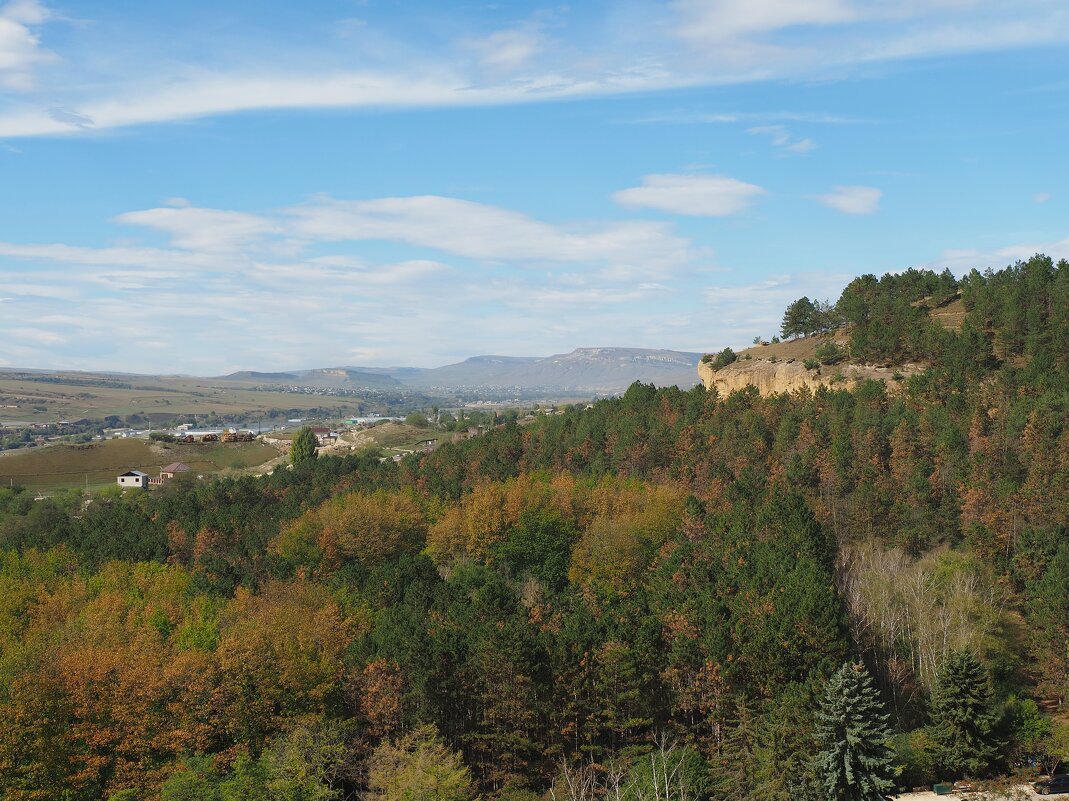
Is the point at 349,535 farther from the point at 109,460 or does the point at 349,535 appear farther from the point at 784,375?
the point at 109,460

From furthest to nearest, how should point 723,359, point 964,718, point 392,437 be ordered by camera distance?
point 392,437
point 723,359
point 964,718

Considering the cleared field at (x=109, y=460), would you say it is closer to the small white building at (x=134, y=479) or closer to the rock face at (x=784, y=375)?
the small white building at (x=134, y=479)

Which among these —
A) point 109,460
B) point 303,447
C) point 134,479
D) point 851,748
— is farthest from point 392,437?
point 851,748


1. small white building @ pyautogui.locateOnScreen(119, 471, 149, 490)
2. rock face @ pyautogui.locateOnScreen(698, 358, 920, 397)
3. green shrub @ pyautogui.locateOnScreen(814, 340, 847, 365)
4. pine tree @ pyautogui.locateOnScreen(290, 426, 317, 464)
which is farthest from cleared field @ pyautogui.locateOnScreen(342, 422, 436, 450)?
green shrub @ pyautogui.locateOnScreen(814, 340, 847, 365)

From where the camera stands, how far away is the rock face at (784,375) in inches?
3297

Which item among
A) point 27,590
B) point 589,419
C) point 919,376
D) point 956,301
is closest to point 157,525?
point 27,590

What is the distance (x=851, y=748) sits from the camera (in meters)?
32.9

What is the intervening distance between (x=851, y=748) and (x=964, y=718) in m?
9.42

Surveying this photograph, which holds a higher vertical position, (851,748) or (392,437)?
(392,437)

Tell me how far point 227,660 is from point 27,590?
2150cm

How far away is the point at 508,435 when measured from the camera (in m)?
95.3

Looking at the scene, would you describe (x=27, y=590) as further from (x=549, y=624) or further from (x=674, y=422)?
(x=674, y=422)

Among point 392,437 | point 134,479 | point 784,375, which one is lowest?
point 134,479

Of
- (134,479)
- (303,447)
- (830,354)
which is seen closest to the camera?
(830,354)
